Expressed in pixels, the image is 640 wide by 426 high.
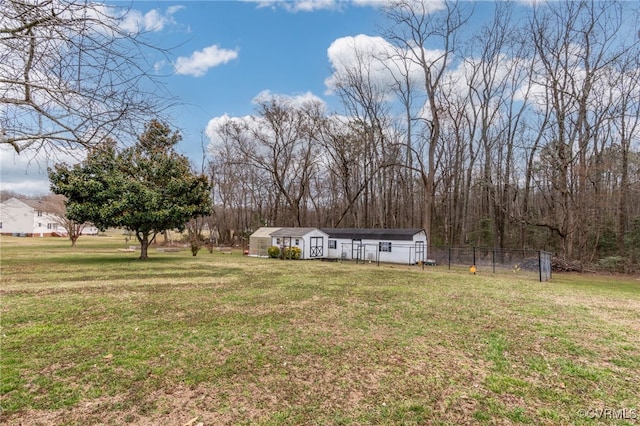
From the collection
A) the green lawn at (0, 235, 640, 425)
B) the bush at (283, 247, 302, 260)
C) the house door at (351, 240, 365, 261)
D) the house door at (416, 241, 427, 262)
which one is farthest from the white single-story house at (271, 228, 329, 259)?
the green lawn at (0, 235, 640, 425)

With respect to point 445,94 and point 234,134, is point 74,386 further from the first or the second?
point 234,134

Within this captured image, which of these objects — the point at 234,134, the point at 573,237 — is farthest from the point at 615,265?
the point at 234,134

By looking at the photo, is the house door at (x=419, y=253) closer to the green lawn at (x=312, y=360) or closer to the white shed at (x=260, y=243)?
the white shed at (x=260, y=243)

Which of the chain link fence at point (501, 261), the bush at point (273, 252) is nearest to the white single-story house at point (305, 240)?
the bush at point (273, 252)

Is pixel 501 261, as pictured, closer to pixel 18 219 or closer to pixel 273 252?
pixel 273 252

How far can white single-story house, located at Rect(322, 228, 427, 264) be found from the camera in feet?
73.0

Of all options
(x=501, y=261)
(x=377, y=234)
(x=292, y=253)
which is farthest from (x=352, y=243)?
(x=501, y=261)

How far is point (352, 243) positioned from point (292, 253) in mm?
4624

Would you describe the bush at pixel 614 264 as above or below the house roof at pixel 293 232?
below

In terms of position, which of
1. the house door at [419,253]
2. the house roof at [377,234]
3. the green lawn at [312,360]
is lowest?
the green lawn at [312,360]

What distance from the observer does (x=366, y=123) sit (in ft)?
99.8

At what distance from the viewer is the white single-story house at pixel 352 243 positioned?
22391 millimetres

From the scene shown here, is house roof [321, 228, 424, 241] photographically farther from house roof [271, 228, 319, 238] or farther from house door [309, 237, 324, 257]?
house roof [271, 228, 319, 238]

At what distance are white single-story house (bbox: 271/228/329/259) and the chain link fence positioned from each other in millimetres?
9008
